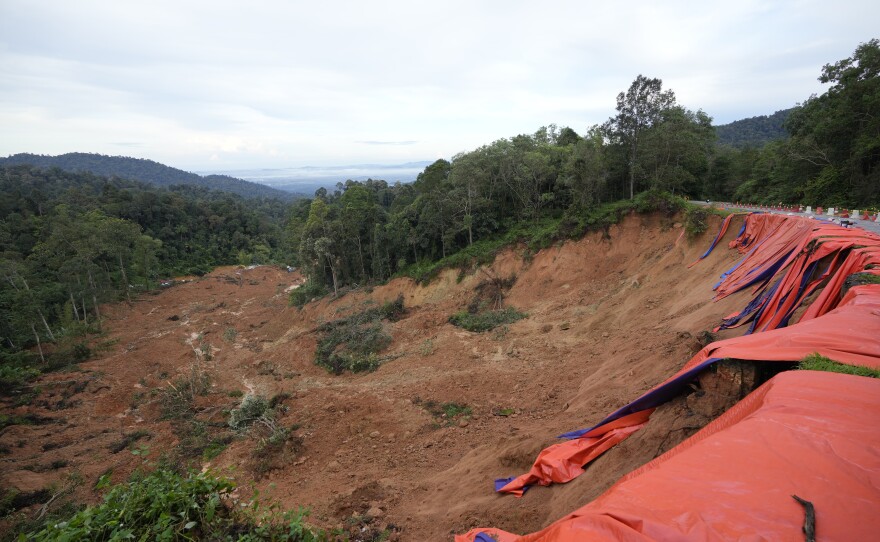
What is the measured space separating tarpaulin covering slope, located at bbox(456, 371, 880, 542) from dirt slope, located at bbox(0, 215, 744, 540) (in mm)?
1445

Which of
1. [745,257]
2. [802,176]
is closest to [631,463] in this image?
[745,257]

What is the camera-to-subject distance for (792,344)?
425 cm

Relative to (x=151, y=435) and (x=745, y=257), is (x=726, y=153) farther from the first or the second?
(x=151, y=435)

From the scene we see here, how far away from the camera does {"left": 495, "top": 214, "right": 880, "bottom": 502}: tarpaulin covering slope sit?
4117 mm

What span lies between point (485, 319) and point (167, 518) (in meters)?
15.7

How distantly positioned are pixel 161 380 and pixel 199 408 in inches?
242

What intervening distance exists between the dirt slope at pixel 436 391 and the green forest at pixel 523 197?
278 cm

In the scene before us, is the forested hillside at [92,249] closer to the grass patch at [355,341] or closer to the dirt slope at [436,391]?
the dirt slope at [436,391]

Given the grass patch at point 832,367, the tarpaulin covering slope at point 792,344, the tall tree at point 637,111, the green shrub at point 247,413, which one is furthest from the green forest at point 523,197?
the grass patch at point 832,367

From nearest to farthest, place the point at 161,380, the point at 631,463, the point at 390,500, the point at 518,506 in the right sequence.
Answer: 1. the point at 631,463
2. the point at 518,506
3. the point at 390,500
4. the point at 161,380

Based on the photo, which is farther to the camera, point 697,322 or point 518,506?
point 697,322

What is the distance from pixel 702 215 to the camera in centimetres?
1575

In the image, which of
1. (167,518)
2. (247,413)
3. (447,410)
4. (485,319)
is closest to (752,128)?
(485,319)

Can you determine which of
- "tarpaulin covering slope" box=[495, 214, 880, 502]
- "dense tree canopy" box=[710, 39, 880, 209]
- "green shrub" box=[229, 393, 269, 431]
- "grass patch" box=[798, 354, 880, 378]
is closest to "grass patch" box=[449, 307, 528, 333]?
"green shrub" box=[229, 393, 269, 431]
